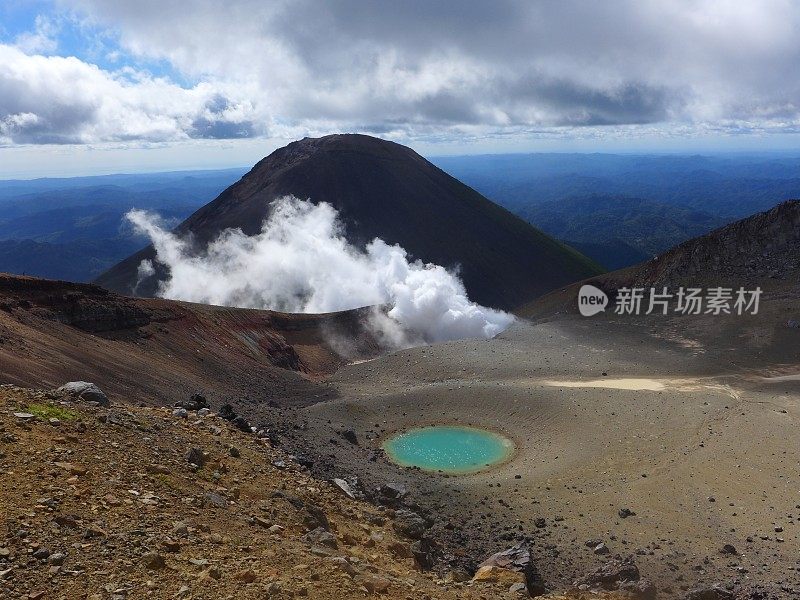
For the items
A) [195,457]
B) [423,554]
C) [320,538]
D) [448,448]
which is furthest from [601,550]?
[195,457]

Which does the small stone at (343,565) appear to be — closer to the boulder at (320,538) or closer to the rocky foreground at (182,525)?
the rocky foreground at (182,525)

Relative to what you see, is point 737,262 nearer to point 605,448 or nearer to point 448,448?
point 605,448

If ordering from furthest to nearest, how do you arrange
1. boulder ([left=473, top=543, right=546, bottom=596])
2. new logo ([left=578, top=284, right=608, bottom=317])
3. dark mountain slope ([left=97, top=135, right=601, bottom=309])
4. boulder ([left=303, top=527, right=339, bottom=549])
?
dark mountain slope ([left=97, top=135, right=601, bottom=309]), new logo ([left=578, top=284, right=608, bottom=317]), boulder ([left=473, top=543, right=546, bottom=596]), boulder ([left=303, top=527, right=339, bottom=549])

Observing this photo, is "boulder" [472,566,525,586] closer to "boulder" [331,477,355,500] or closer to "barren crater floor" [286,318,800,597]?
"barren crater floor" [286,318,800,597]

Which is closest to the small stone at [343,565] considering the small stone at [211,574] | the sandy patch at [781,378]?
the small stone at [211,574]

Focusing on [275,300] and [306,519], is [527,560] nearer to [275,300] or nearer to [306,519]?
[306,519]

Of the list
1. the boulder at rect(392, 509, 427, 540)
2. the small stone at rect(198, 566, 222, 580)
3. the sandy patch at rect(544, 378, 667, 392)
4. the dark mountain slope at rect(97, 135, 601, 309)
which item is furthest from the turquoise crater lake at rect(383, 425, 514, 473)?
the dark mountain slope at rect(97, 135, 601, 309)
